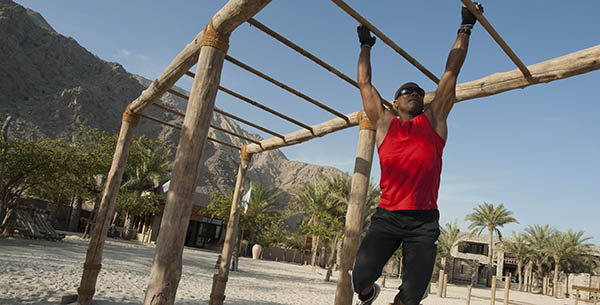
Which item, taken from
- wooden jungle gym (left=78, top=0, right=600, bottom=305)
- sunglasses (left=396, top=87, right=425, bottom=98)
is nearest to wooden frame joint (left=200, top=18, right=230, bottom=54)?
wooden jungle gym (left=78, top=0, right=600, bottom=305)

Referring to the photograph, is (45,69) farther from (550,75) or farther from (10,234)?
(550,75)

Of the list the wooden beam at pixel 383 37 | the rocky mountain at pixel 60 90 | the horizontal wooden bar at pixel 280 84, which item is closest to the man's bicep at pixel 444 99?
the wooden beam at pixel 383 37

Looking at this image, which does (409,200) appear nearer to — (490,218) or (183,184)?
(183,184)

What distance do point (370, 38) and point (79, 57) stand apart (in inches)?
2998

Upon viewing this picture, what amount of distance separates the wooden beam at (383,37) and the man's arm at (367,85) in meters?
0.26

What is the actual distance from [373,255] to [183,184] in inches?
71.7

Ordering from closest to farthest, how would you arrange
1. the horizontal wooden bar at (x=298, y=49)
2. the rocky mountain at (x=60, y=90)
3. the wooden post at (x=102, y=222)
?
the horizontal wooden bar at (x=298, y=49)
the wooden post at (x=102, y=222)
the rocky mountain at (x=60, y=90)

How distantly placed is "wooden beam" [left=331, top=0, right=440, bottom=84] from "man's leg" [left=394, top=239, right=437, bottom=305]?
1934 mm

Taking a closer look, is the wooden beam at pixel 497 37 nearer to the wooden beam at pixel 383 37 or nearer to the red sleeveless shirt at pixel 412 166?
the wooden beam at pixel 383 37

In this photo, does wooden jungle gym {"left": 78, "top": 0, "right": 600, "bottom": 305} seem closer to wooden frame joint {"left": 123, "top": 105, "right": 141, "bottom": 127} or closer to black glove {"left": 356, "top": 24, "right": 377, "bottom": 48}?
black glove {"left": 356, "top": 24, "right": 377, "bottom": 48}

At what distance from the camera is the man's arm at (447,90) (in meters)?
2.54

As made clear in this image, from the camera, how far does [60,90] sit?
57.6 m

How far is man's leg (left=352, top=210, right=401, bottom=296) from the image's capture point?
7.39 feet

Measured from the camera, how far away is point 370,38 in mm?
3051
